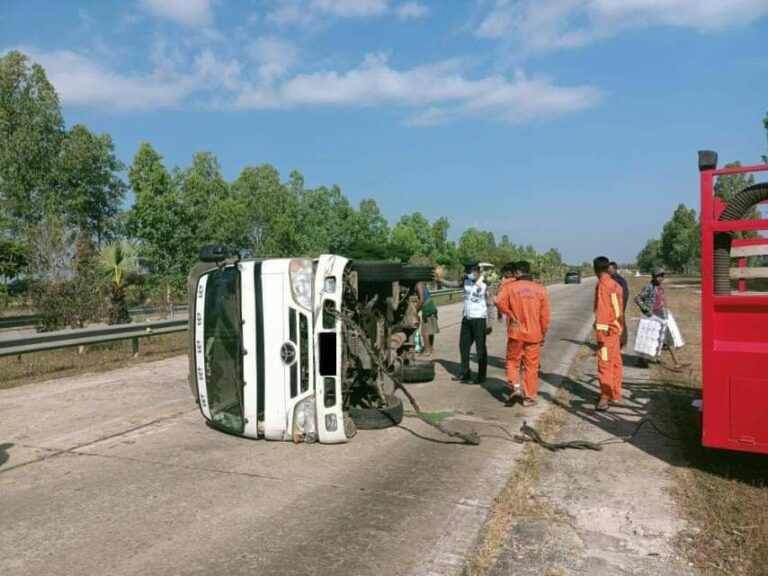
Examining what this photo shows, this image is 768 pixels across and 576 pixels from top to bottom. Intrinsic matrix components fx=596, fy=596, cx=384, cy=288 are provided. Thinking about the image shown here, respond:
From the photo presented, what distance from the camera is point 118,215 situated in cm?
4759

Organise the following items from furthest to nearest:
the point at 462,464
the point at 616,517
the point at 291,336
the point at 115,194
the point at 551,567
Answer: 1. the point at 115,194
2. the point at 291,336
3. the point at 462,464
4. the point at 616,517
5. the point at 551,567

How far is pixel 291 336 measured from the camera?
18.8 ft

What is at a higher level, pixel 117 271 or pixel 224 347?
pixel 117 271

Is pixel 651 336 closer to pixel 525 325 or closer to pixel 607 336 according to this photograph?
pixel 607 336

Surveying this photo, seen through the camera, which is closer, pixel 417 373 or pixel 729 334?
pixel 729 334

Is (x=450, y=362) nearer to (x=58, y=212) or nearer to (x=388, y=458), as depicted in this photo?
(x=388, y=458)

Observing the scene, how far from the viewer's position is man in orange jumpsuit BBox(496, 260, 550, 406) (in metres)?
7.32

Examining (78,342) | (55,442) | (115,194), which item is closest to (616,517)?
(55,442)

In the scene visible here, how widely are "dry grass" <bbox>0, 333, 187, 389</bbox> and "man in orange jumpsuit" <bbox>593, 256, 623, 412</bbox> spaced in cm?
830

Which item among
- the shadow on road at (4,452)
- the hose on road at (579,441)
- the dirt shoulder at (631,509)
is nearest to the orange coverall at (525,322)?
the dirt shoulder at (631,509)

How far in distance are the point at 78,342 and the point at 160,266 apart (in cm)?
2451

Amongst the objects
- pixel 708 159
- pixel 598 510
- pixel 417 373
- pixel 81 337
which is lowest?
pixel 598 510

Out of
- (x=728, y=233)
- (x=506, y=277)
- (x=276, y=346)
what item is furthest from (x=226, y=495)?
(x=506, y=277)

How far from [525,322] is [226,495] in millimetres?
4220
